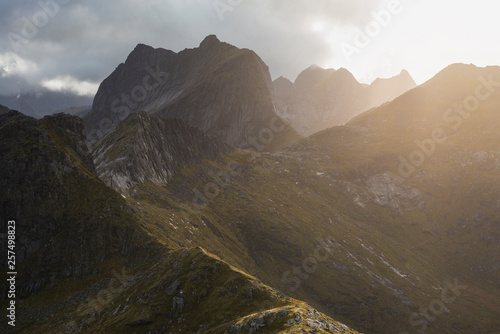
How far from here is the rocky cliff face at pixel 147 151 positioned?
95.0 m

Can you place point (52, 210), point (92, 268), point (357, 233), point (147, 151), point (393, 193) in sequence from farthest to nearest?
point (393, 193) < point (357, 233) < point (147, 151) < point (52, 210) < point (92, 268)

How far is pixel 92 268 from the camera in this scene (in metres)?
54.9

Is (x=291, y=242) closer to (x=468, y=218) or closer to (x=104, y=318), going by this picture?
(x=104, y=318)

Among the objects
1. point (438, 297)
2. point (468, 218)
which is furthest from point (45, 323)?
point (468, 218)

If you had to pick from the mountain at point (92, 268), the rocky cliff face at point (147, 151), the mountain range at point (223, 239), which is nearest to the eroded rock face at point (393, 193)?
the mountain range at point (223, 239)

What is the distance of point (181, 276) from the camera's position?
4438 cm

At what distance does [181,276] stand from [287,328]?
19481 mm

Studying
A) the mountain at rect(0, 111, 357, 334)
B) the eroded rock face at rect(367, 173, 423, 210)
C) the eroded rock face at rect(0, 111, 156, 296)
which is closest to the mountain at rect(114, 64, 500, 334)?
the eroded rock face at rect(367, 173, 423, 210)

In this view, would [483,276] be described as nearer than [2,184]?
No

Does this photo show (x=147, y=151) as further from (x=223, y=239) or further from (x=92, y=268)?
(x=92, y=268)

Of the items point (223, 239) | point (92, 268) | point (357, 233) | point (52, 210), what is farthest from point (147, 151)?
point (357, 233)

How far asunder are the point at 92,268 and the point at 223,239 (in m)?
58.6

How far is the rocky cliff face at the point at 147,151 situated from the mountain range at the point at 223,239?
0.75 m

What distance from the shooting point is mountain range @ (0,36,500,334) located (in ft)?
141
